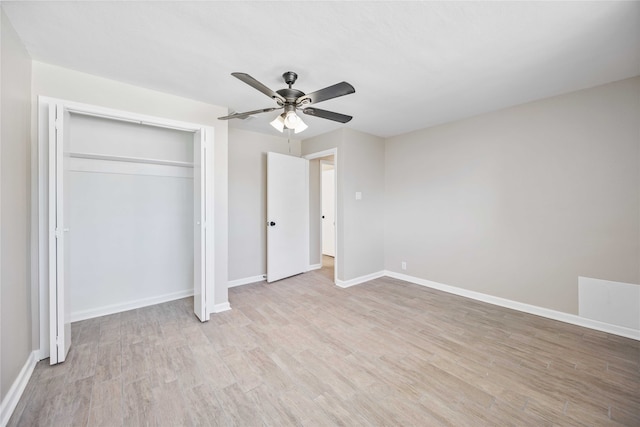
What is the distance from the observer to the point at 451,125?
3562 mm

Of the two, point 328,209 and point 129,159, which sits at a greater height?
point 129,159

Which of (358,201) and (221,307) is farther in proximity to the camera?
(358,201)

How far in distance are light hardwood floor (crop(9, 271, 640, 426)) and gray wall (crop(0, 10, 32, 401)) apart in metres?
0.33

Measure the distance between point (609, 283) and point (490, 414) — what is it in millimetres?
2093

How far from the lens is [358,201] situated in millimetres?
4035

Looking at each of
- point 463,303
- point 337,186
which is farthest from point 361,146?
point 463,303

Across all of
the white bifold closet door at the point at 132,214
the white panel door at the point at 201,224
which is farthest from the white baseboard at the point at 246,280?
the white panel door at the point at 201,224

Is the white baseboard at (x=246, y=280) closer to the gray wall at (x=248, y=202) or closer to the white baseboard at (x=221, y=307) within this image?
the gray wall at (x=248, y=202)

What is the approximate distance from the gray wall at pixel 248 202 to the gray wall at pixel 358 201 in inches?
35.9

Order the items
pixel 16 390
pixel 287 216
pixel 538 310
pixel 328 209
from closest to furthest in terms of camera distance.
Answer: pixel 16 390 < pixel 538 310 < pixel 287 216 < pixel 328 209

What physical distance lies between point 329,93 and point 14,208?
2327 mm

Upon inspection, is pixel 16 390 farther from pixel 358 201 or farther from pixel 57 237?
pixel 358 201

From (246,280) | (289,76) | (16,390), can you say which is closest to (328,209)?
(246,280)

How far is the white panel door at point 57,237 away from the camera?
6.35 feet
